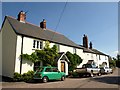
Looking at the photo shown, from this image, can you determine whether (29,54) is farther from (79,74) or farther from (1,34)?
(79,74)

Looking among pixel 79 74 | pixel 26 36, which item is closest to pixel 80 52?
pixel 79 74

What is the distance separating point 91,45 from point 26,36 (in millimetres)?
30150

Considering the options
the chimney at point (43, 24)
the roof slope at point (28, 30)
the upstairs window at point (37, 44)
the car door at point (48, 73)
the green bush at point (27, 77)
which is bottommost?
the green bush at point (27, 77)

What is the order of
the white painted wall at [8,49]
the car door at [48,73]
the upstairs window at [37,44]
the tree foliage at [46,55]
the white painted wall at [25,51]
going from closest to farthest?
the car door at [48,73] < the white painted wall at [25,51] < the white painted wall at [8,49] < the tree foliage at [46,55] < the upstairs window at [37,44]

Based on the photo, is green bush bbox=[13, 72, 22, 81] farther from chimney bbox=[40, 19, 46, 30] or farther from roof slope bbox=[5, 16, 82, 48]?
chimney bbox=[40, 19, 46, 30]

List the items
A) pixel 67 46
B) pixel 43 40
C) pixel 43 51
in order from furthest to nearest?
pixel 67 46
pixel 43 40
pixel 43 51

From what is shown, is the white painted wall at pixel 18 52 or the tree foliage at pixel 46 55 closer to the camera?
the white painted wall at pixel 18 52

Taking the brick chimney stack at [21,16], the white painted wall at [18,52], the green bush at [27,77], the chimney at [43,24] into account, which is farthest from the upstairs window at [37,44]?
the chimney at [43,24]

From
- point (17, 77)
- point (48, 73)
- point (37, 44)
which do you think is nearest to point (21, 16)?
point (37, 44)

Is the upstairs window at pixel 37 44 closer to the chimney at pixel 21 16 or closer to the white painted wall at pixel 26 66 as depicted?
the white painted wall at pixel 26 66

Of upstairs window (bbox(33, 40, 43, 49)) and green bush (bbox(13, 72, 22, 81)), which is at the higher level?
upstairs window (bbox(33, 40, 43, 49))

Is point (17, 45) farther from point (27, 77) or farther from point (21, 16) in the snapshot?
point (21, 16)

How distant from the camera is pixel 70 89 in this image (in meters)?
12.2

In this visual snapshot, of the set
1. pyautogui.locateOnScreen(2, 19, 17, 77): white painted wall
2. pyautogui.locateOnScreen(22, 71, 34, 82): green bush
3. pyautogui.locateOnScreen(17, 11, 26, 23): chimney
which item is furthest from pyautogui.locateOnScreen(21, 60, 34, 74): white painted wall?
pyautogui.locateOnScreen(17, 11, 26, 23): chimney
